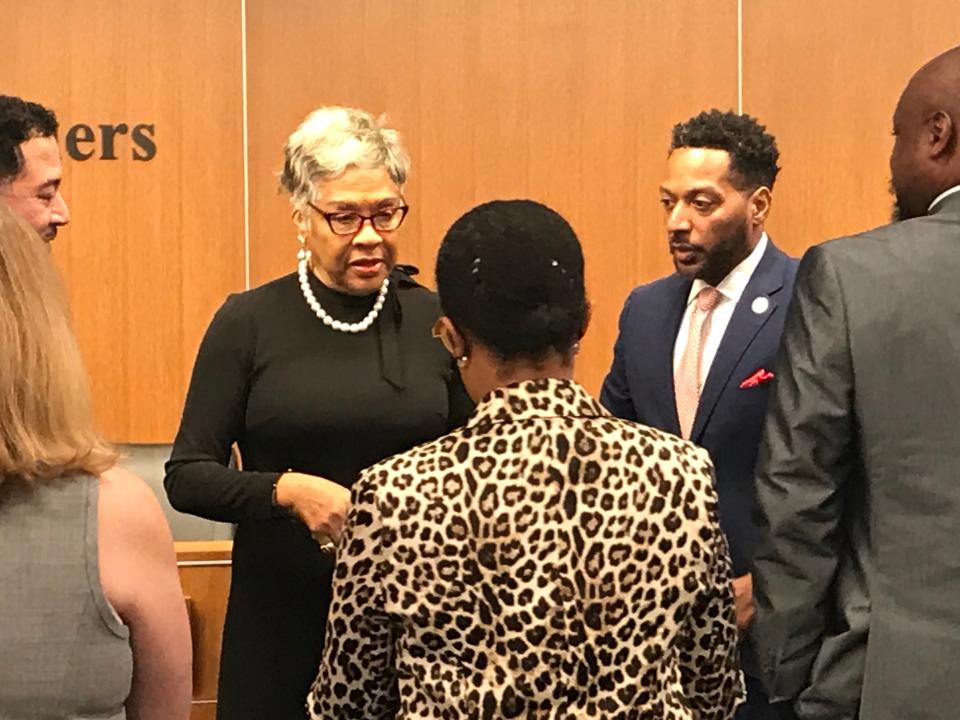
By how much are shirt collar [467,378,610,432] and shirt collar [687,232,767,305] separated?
4.22 ft

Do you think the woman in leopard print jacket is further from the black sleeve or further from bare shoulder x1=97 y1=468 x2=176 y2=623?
the black sleeve

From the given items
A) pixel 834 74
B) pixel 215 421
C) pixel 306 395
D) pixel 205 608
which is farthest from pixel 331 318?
pixel 834 74

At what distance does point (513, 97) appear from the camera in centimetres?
494

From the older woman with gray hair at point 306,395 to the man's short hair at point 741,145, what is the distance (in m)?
0.81

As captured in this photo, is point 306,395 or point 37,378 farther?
point 306,395

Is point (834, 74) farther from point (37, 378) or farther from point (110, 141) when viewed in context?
point (37, 378)

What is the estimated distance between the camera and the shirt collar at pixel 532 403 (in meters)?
1.60

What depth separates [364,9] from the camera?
4.87 meters

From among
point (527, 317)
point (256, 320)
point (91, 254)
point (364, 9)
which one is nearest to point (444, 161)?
point (364, 9)

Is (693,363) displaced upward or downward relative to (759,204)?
downward

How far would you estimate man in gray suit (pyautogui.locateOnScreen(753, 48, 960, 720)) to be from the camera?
194cm

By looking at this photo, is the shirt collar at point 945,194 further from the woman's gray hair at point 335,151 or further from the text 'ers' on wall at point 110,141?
the text 'ers' on wall at point 110,141

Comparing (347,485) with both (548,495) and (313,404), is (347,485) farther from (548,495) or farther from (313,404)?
(548,495)

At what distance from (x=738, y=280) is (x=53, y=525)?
172 cm
